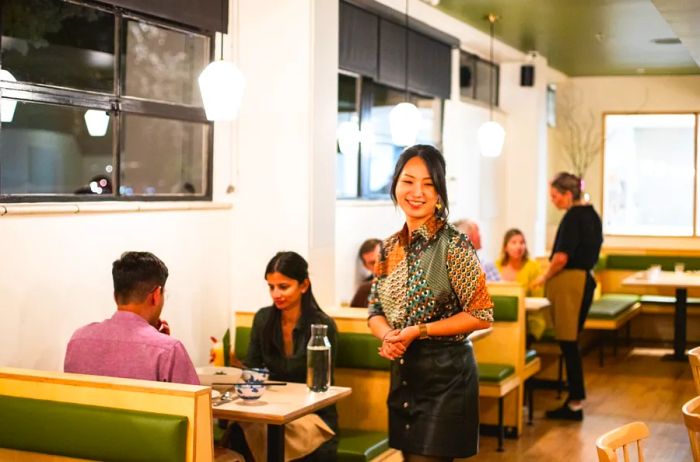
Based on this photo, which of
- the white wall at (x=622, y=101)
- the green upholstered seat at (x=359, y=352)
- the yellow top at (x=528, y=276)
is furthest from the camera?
the white wall at (x=622, y=101)

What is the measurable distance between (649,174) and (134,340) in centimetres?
1094

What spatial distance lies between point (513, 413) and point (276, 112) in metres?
2.77

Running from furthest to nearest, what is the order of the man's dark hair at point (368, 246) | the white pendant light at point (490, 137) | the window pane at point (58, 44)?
the white pendant light at point (490, 137), the man's dark hair at point (368, 246), the window pane at point (58, 44)

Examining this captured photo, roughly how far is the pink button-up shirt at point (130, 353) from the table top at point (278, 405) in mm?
242

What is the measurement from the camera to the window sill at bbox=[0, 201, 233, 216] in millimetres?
4477

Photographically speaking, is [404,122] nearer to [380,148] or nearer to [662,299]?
[380,148]

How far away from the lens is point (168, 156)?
598 cm

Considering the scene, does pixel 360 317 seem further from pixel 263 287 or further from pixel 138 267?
pixel 138 267

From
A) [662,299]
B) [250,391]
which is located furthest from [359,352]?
[662,299]

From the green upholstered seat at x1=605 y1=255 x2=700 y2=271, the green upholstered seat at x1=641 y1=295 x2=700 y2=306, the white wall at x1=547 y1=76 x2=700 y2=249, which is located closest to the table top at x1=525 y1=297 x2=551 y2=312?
the green upholstered seat at x1=641 y1=295 x2=700 y2=306

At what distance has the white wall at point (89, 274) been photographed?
447 cm

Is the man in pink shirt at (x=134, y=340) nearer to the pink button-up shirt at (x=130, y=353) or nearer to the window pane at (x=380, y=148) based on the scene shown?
the pink button-up shirt at (x=130, y=353)

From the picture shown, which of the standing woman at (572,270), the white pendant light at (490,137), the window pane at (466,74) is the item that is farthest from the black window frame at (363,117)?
the window pane at (466,74)

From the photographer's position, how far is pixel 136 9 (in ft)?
17.2
